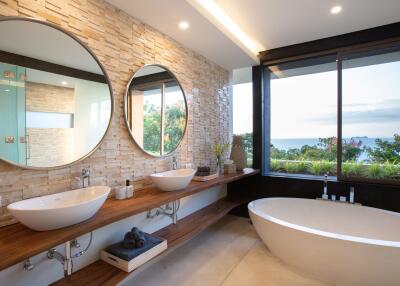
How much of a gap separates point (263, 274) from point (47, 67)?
8.67ft

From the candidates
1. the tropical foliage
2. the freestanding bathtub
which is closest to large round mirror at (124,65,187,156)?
the freestanding bathtub

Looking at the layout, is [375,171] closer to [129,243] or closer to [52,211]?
[129,243]

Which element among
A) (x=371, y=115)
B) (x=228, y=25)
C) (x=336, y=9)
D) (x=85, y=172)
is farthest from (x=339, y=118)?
(x=85, y=172)

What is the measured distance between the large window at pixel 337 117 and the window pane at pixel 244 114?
317mm

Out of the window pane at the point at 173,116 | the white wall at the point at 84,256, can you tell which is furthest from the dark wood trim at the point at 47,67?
the white wall at the point at 84,256

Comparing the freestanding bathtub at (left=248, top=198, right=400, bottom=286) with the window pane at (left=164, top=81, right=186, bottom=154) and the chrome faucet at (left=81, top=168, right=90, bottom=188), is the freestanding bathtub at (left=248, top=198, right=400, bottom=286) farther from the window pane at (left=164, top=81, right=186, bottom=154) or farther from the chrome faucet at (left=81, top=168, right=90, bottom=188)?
the chrome faucet at (left=81, top=168, right=90, bottom=188)

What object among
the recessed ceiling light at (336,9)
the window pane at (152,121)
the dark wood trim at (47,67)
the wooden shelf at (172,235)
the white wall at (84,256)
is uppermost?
the recessed ceiling light at (336,9)

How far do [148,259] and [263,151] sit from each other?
2.50 meters

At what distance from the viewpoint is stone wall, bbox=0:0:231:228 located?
4.81 feet

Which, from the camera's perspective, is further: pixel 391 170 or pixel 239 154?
pixel 239 154

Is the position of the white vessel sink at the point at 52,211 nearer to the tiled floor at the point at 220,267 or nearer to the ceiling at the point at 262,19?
the tiled floor at the point at 220,267

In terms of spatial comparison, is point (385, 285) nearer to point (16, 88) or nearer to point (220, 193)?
point (220, 193)

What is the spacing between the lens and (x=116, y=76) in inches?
79.0

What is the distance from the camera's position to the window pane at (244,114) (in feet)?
12.4
